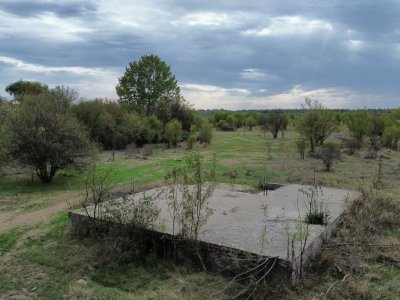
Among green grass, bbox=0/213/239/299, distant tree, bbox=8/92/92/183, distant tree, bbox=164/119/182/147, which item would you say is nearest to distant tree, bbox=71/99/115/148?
distant tree, bbox=164/119/182/147

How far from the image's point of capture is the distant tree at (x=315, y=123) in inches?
1115

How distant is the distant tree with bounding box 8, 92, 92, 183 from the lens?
570 inches

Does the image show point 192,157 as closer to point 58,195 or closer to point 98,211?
point 98,211

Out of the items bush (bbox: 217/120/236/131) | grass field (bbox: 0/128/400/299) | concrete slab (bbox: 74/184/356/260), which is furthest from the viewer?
bush (bbox: 217/120/236/131)

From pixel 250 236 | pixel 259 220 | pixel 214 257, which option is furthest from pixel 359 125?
pixel 214 257

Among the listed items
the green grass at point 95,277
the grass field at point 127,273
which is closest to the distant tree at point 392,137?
the grass field at point 127,273

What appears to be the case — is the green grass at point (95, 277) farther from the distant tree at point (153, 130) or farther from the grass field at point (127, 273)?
the distant tree at point (153, 130)

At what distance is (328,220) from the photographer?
24.4ft

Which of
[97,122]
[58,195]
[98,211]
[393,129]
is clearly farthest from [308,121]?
[98,211]

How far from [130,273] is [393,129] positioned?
2977 cm

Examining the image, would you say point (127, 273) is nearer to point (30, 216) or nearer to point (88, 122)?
point (30, 216)

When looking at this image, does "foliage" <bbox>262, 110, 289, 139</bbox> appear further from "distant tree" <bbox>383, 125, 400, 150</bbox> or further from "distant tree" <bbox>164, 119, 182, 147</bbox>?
"distant tree" <bbox>164, 119, 182, 147</bbox>

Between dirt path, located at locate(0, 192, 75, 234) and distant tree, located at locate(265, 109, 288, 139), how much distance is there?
3694cm

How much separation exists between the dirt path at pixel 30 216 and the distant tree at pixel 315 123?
2111cm
